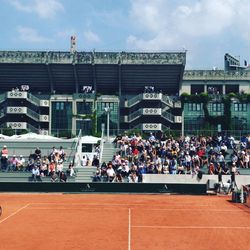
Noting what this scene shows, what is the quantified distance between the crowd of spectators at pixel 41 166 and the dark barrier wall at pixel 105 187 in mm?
1264

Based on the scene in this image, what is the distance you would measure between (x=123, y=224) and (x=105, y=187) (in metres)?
15.1

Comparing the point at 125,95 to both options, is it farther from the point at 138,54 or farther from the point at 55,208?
the point at 55,208

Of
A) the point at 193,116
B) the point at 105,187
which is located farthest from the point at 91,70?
the point at 105,187

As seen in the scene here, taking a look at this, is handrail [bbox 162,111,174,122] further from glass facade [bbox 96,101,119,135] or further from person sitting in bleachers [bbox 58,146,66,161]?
person sitting in bleachers [bbox 58,146,66,161]

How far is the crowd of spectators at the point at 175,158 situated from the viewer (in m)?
34.1

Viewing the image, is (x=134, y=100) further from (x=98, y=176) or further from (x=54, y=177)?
(x=54, y=177)

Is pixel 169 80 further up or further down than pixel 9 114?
further up

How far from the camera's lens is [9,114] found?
258 feet

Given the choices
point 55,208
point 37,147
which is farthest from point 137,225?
point 37,147

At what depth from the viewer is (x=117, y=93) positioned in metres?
81.9

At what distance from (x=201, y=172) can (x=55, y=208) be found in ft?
46.6

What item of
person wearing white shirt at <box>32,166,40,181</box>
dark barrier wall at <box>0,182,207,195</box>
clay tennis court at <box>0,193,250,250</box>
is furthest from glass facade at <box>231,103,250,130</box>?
clay tennis court at <box>0,193,250,250</box>

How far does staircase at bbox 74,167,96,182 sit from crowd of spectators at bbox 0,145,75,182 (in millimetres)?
646

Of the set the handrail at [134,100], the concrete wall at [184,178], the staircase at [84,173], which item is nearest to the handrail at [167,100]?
the handrail at [134,100]
